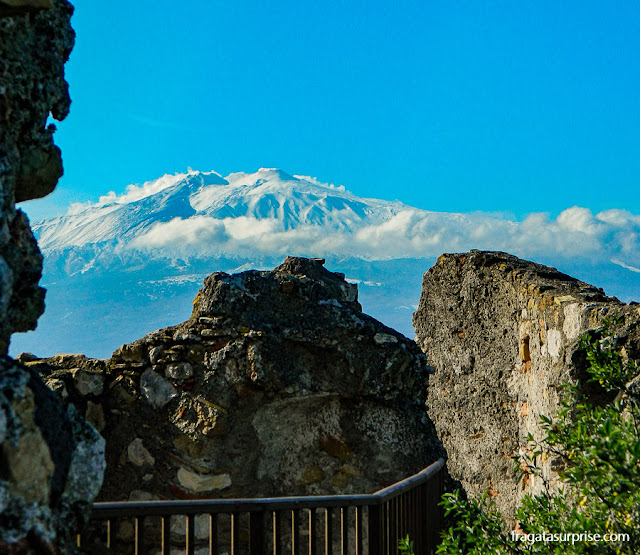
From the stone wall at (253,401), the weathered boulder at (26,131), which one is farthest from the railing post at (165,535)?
the stone wall at (253,401)

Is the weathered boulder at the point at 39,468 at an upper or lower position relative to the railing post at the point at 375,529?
upper

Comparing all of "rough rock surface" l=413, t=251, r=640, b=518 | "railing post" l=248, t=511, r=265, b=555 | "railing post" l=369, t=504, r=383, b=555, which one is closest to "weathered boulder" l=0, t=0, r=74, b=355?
"railing post" l=248, t=511, r=265, b=555

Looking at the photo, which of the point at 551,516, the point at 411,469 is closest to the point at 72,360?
the point at 411,469

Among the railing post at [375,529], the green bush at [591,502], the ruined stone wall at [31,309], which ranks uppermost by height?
the ruined stone wall at [31,309]

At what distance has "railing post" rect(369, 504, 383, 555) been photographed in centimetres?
343

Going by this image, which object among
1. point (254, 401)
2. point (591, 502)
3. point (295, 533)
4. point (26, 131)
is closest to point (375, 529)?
point (295, 533)

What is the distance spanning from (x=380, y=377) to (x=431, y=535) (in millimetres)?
1105

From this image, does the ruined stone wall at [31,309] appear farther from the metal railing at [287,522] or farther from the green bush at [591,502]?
the green bush at [591,502]

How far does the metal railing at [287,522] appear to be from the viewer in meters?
2.89

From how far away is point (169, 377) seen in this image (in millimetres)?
4766

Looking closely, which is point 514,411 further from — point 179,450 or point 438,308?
point 179,450

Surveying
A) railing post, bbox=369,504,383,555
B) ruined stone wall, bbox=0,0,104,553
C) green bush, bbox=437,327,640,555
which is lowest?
railing post, bbox=369,504,383,555

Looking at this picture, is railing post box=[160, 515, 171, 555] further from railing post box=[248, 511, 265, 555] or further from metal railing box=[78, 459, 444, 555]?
railing post box=[248, 511, 265, 555]

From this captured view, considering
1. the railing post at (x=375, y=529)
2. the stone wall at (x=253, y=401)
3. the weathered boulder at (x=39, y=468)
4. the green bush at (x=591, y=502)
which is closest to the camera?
the weathered boulder at (x=39, y=468)
